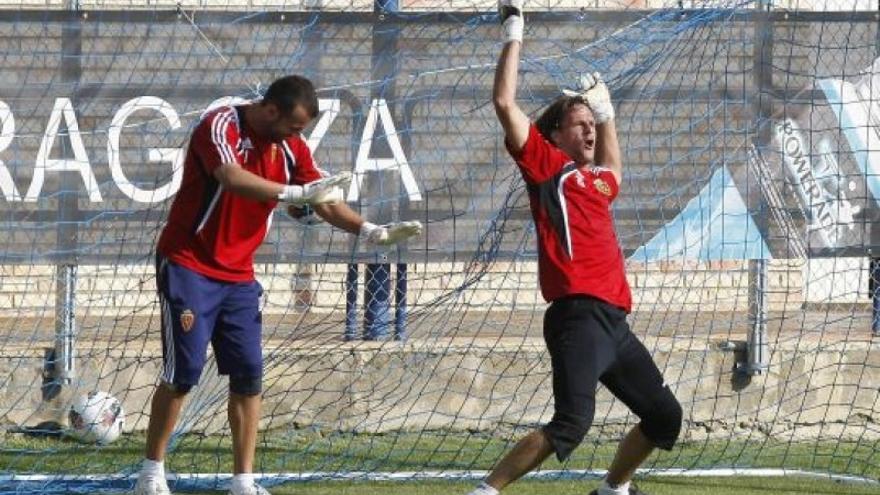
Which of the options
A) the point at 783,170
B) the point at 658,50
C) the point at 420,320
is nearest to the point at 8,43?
the point at 420,320

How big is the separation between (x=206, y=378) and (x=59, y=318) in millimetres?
800

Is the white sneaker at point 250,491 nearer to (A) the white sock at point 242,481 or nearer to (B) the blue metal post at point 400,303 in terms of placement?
(A) the white sock at point 242,481

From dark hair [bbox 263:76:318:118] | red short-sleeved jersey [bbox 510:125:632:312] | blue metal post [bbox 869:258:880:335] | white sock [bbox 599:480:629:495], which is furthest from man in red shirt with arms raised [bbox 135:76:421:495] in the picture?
blue metal post [bbox 869:258:880:335]

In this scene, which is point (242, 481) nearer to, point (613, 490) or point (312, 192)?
point (312, 192)

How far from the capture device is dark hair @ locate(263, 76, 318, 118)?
6980mm

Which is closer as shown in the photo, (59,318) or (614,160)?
(614,160)

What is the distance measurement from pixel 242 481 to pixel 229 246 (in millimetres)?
959

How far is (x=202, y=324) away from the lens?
7.14 meters

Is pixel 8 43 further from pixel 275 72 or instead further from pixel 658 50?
pixel 658 50

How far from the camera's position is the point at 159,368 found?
9.12 meters

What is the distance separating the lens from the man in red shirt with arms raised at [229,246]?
277 inches

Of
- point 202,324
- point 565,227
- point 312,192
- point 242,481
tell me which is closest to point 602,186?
point 565,227

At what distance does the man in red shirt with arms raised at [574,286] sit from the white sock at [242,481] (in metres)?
1.08

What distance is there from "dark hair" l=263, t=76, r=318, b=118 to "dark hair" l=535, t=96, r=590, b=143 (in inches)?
36.0
